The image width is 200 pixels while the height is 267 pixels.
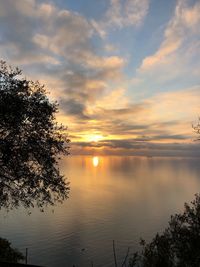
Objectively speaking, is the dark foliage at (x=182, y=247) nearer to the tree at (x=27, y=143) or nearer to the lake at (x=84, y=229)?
the tree at (x=27, y=143)

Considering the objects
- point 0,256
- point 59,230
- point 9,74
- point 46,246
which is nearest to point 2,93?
point 9,74

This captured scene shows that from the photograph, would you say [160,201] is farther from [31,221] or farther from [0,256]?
[0,256]

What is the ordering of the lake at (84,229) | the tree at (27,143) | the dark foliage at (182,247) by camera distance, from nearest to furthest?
the tree at (27,143)
the dark foliage at (182,247)
the lake at (84,229)

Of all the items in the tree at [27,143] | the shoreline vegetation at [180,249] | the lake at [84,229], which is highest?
the tree at [27,143]

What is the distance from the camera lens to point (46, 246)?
102 meters

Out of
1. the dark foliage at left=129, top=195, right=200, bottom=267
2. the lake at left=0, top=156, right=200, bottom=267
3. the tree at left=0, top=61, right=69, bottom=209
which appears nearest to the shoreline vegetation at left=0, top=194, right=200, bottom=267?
the dark foliage at left=129, top=195, right=200, bottom=267

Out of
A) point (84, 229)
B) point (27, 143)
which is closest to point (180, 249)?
point (27, 143)

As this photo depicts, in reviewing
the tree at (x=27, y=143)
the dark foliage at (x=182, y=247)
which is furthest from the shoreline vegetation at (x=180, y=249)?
the tree at (x=27, y=143)

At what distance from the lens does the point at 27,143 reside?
2817cm

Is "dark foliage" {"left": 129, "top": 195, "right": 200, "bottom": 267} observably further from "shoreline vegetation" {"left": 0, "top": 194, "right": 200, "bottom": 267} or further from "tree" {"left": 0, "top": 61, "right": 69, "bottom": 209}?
"tree" {"left": 0, "top": 61, "right": 69, "bottom": 209}

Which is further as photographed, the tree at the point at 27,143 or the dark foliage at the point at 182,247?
the dark foliage at the point at 182,247

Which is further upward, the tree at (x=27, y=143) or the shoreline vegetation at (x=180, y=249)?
the tree at (x=27, y=143)

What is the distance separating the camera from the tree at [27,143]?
27172 mm

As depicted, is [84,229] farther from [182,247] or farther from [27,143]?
[27,143]
